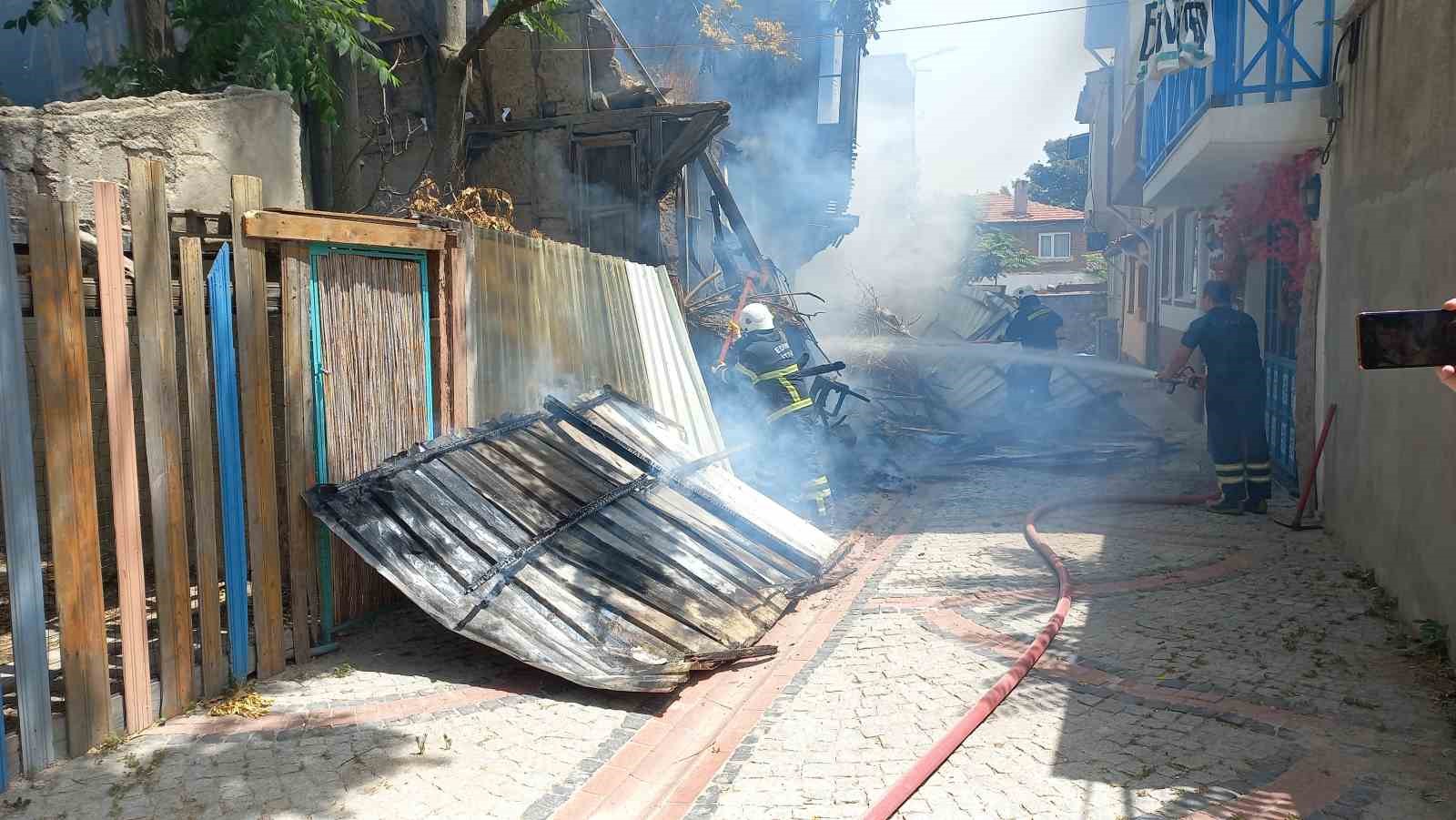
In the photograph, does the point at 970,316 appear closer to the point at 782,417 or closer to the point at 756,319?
the point at 756,319

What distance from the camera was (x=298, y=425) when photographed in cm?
483

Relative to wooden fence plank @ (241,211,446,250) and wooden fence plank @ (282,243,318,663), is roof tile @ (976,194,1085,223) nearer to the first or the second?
wooden fence plank @ (241,211,446,250)

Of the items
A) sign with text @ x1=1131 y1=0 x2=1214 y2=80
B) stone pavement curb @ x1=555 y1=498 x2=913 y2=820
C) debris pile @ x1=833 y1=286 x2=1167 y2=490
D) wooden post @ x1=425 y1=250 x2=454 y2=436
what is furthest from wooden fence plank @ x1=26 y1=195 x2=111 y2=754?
sign with text @ x1=1131 y1=0 x2=1214 y2=80

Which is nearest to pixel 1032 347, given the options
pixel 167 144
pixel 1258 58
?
pixel 1258 58

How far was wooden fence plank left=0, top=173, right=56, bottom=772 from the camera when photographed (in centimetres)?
350

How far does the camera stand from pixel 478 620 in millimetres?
4695

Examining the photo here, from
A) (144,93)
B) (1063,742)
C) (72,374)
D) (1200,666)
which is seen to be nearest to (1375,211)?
(1200,666)

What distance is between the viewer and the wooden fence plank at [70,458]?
3637 mm

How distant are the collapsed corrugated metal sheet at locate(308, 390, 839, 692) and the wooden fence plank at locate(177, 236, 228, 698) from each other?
1.82 feet

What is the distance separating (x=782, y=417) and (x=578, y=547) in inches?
146

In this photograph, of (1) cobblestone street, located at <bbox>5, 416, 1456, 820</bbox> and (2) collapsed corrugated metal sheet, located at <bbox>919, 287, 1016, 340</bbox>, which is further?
(2) collapsed corrugated metal sheet, located at <bbox>919, 287, 1016, 340</bbox>

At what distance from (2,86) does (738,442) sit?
810 cm

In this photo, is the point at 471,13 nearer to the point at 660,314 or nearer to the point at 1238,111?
the point at 660,314

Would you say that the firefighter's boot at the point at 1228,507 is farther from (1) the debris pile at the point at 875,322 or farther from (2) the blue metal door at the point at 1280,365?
(1) the debris pile at the point at 875,322
